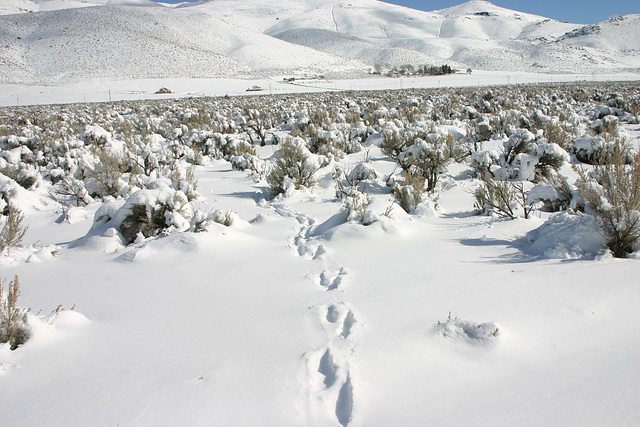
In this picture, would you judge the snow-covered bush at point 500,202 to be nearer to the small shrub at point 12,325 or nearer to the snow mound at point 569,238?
the snow mound at point 569,238

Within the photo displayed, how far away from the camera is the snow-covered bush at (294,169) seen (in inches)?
308

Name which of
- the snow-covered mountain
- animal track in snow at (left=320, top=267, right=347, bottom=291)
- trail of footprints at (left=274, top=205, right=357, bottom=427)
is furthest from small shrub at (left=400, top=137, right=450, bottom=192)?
the snow-covered mountain

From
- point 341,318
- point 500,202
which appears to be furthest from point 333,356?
point 500,202

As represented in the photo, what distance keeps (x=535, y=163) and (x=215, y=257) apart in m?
6.64

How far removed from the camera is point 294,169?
8.05 metres

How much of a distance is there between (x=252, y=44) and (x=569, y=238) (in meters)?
96.2

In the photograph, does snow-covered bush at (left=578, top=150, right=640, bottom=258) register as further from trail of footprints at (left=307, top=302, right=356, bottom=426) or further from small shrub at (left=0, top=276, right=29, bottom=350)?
small shrub at (left=0, top=276, right=29, bottom=350)

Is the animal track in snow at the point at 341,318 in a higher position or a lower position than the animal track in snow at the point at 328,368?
lower

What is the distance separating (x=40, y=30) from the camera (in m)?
77.3

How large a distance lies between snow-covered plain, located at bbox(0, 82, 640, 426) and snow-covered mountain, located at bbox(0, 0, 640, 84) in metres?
62.7

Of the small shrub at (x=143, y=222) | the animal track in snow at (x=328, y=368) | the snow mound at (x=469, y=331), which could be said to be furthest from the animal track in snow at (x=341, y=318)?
the small shrub at (x=143, y=222)

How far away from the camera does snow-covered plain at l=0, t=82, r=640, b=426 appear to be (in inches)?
83.1

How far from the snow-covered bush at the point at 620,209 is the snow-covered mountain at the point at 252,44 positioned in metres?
64.9

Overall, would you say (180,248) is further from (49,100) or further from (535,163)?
(49,100)
